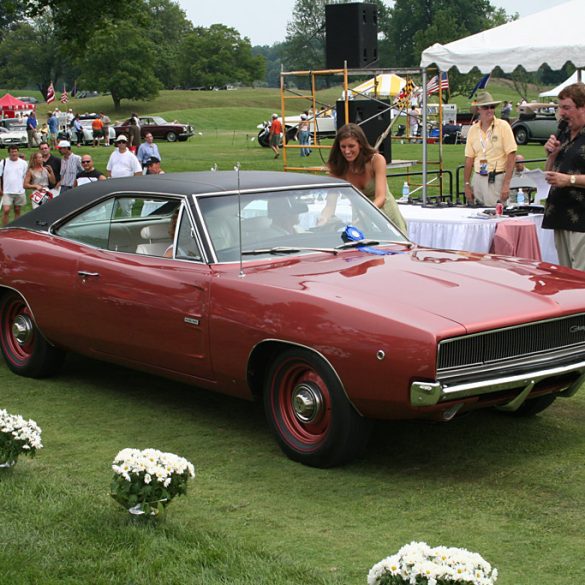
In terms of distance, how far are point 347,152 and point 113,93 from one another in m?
81.0

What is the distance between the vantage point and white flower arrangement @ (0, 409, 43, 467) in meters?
4.84

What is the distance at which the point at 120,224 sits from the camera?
6.82 metres

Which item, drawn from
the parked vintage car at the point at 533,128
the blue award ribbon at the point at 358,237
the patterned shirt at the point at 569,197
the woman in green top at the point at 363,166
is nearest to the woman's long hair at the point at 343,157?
the woman in green top at the point at 363,166

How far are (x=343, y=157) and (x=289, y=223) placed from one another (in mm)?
1848

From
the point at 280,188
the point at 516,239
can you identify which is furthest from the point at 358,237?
the point at 516,239

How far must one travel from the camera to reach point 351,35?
2042 cm

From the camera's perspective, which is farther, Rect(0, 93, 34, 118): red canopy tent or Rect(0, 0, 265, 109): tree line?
Rect(0, 93, 34, 118): red canopy tent

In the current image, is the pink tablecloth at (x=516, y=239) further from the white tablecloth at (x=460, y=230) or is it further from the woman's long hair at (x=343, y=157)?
the woman's long hair at (x=343, y=157)

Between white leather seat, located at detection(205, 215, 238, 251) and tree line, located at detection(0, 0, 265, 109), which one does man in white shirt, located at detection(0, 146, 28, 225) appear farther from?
tree line, located at detection(0, 0, 265, 109)

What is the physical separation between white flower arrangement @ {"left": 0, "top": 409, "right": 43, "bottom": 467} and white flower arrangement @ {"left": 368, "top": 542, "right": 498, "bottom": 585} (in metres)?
2.28

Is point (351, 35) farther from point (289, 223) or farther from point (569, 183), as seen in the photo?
point (289, 223)

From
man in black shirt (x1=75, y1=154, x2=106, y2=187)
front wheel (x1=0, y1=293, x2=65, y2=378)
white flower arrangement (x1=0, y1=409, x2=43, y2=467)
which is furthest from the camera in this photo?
man in black shirt (x1=75, y1=154, x2=106, y2=187)

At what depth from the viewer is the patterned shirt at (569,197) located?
25.7 ft

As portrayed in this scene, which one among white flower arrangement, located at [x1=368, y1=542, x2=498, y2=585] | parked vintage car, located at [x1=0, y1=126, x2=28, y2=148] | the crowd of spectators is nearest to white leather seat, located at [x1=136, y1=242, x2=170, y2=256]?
white flower arrangement, located at [x1=368, y1=542, x2=498, y2=585]
